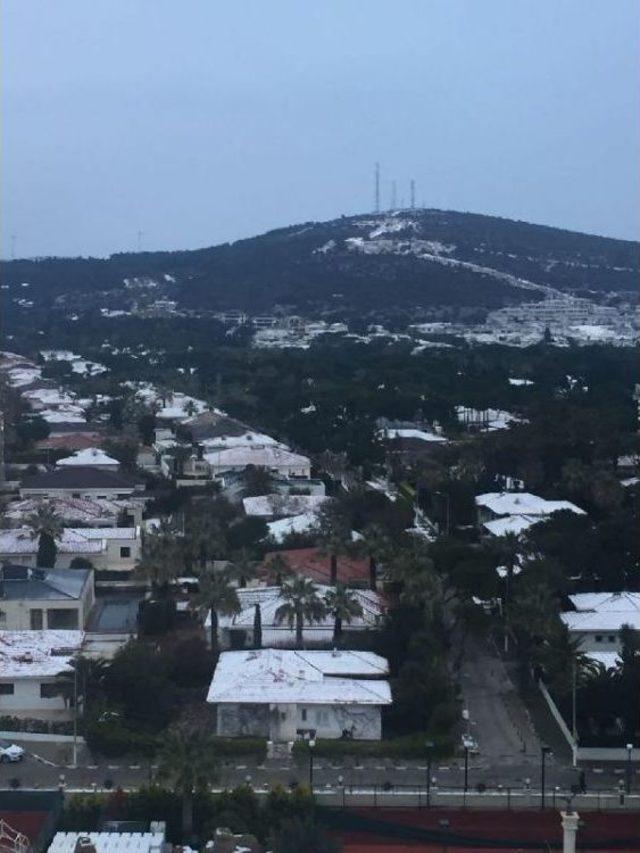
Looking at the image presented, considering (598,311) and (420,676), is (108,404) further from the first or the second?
(598,311)

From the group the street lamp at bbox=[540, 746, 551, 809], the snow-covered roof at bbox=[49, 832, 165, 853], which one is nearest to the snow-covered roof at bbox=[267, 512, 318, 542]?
the street lamp at bbox=[540, 746, 551, 809]

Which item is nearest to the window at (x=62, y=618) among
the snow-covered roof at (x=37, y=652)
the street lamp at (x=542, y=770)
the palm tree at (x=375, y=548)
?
the snow-covered roof at (x=37, y=652)

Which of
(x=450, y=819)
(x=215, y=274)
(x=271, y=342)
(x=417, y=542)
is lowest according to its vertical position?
(x=450, y=819)

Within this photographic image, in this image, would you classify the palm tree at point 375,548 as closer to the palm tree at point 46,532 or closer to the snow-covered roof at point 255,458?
the palm tree at point 46,532

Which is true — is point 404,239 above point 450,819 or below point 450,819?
above

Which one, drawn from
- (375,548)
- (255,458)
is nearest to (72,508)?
(255,458)

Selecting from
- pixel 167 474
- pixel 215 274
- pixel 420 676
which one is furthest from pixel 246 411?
pixel 215 274

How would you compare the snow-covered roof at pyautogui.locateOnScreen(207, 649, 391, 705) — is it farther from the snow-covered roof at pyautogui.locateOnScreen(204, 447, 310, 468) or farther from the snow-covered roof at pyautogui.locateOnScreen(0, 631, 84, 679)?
the snow-covered roof at pyautogui.locateOnScreen(204, 447, 310, 468)

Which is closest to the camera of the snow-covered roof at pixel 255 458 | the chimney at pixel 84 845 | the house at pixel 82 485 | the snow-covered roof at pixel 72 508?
the chimney at pixel 84 845
